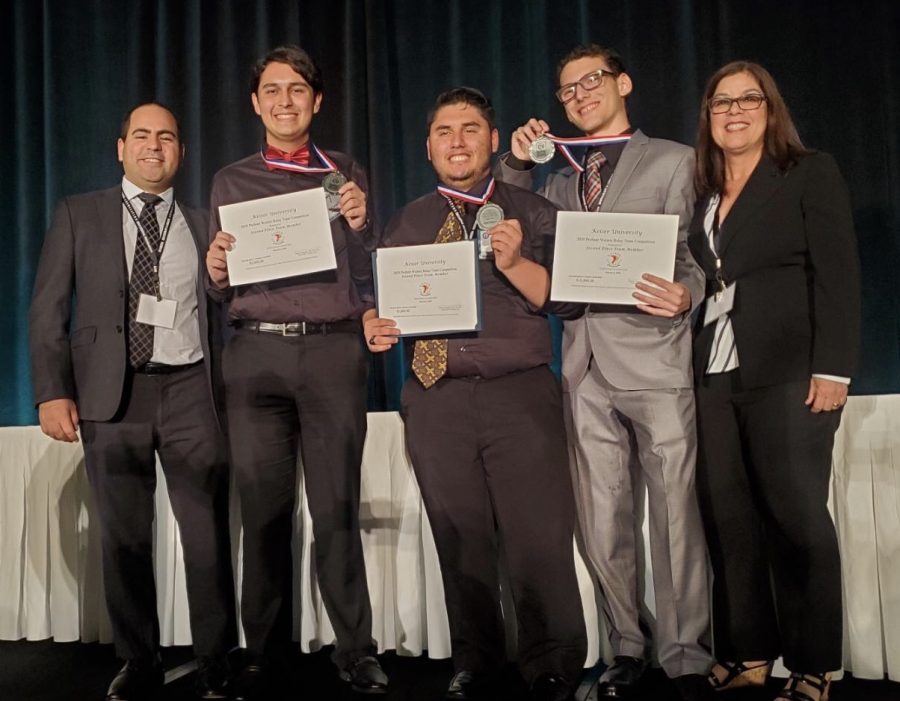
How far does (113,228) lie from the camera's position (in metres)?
2.58

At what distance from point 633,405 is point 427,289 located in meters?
0.69

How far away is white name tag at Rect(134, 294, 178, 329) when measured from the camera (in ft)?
8.19

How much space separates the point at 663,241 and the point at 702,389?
449mm

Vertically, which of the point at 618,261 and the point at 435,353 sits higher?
the point at 618,261

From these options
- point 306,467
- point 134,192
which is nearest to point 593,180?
point 306,467

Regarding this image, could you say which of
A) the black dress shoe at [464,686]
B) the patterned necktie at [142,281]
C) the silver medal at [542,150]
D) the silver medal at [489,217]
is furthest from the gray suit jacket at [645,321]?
the patterned necktie at [142,281]

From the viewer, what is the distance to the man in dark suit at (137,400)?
97.5 inches

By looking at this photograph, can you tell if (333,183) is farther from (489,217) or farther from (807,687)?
(807,687)

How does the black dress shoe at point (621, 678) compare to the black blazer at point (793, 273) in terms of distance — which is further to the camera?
the black dress shoe at point (621, 678)

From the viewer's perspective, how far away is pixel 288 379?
2.39 m

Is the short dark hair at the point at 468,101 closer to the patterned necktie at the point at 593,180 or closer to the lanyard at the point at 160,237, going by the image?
the patterned necktie at the point at 593,180

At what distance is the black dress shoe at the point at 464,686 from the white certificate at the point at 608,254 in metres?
1.12

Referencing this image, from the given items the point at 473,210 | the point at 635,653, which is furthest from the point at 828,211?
the point at 635,653

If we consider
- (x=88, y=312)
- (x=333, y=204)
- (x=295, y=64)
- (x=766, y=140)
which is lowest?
(x=88, y=312)
